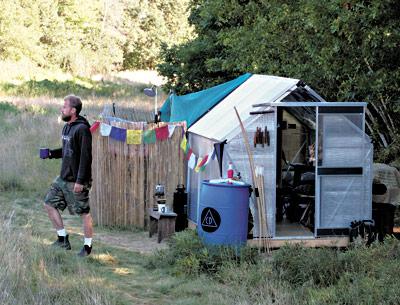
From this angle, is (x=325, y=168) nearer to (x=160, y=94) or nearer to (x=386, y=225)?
(x=386, y=225)

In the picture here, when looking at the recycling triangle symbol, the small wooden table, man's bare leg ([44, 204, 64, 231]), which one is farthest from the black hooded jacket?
the small wooden table

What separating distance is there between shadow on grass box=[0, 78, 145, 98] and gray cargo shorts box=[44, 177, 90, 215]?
20829mm

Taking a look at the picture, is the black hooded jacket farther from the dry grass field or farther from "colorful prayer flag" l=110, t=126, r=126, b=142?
"colorful prayer flag" l=110, t=126, r=126, b=142

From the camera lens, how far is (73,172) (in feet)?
25.5

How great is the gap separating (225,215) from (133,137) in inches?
123

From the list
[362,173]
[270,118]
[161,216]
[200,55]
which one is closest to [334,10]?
[270,118]

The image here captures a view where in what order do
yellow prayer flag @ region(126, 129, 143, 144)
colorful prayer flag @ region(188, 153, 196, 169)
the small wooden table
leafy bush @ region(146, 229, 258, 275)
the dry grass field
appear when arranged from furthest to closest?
yellow prayer flag @ region(126, 129, 143, 144)
colorful prayer flag @ region(188, 153, 196, 169)
the small wooden table
leafy bush @ region(146, 229, 258, 275)
the dry grass field

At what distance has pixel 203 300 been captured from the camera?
6.27 meters

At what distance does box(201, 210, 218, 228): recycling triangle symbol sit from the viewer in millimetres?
8086

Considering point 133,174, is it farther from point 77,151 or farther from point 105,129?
point 77,151

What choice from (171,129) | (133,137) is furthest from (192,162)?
(133,137)

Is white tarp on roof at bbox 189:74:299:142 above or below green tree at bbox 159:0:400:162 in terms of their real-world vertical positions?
below

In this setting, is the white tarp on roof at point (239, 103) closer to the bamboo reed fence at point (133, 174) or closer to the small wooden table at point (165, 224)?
the bamboo reed fence at point (133, 174)

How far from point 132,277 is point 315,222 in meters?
2.94
